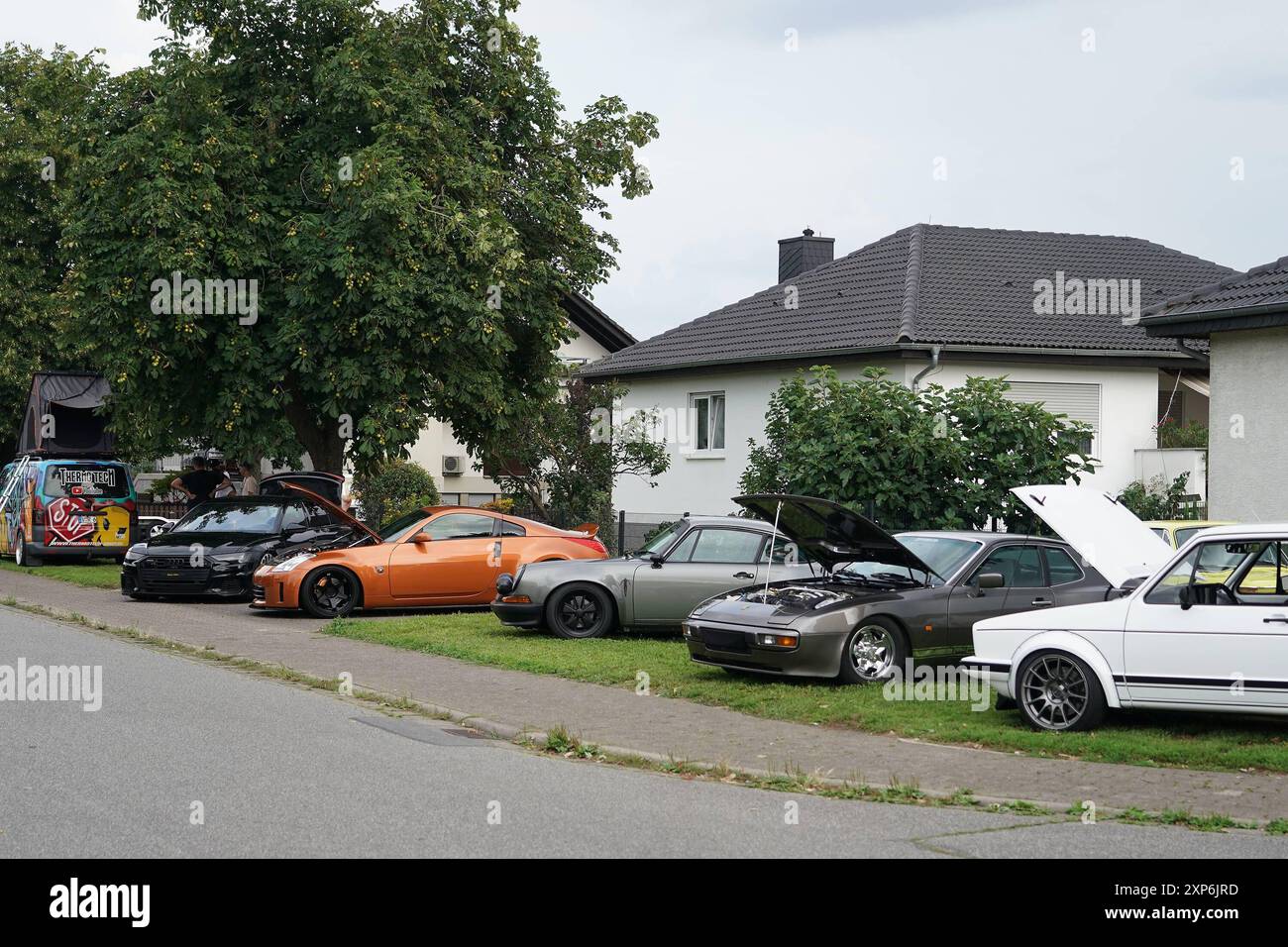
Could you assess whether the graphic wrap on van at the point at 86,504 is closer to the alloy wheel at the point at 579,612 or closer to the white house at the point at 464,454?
the white house at the point at 464,454

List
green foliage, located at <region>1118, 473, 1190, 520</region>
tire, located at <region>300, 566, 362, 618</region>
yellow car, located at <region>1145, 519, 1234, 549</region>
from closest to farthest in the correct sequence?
yellow car, located at <region>1145, 519, 1234, 549</region> < tire, located at <region>300, 566, 362, 618</region> < green foliage, located at <region>1118, 473, 1190, 520</region>

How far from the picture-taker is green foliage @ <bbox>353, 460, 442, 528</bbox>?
35.7 meters

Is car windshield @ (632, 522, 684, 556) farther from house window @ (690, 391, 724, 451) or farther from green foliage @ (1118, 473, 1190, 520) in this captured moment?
house window @ (690, 391, 724, 451)

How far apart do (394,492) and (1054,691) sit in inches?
1170

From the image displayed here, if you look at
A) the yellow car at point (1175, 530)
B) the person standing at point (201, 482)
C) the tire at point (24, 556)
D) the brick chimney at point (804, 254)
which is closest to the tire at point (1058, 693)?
the yellow car at point (1175, 530)

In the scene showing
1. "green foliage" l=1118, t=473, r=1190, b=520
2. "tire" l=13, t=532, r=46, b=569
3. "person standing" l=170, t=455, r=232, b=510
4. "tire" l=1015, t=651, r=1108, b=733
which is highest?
"person standing" l=170, t=455, r=232, b=510

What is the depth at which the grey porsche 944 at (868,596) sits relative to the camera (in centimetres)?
1236

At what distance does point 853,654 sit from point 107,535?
71.1 feet

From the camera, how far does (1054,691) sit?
10.6 metres

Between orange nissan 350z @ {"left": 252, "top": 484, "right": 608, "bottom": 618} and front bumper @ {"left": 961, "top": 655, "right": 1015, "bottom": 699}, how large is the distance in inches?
349

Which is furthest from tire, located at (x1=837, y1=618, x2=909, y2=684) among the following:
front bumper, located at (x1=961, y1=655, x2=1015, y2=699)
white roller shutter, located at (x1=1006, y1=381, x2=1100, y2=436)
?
white roller shutter, located at (x1=1006, y1=381, x2=1100, y2=436)

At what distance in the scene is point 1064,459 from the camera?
58.1 feet

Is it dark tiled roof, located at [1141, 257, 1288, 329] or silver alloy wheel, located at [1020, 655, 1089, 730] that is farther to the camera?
dark tiled roof, located at [1141, 257, 1288, 329]
